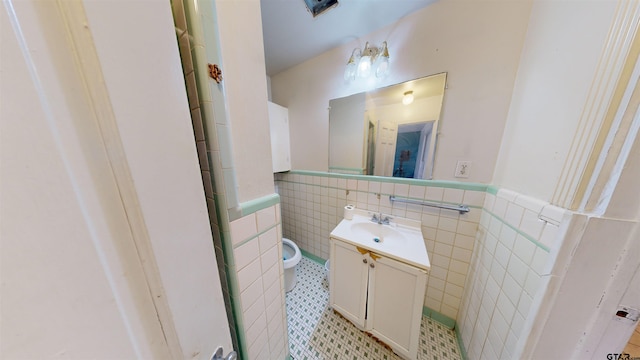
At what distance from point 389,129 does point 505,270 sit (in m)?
1.00

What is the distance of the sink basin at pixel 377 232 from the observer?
3.94ft

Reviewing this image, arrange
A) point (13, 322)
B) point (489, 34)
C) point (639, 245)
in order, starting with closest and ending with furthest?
1. point (13, 322)
2. point (639, 245)
3. point (489, 34)

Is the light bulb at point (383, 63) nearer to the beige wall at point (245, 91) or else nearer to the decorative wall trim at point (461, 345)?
the beige wall at point (245, 91)

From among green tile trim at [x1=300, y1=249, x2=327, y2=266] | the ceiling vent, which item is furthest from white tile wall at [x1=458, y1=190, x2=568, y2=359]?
the ceiling vent

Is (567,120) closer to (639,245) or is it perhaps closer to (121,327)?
(639,245)

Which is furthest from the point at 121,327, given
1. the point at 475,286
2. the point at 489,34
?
the point at 489,34

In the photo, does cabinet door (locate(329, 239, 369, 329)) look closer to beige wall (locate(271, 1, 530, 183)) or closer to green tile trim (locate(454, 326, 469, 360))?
green tile trim (locate(454, 326, 469, 360))

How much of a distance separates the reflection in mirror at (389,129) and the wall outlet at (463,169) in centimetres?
15

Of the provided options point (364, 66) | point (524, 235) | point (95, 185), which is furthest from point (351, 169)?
point (95, 185)

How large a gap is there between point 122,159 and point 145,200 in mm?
64

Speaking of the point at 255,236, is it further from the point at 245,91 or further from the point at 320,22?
the point at 320,22

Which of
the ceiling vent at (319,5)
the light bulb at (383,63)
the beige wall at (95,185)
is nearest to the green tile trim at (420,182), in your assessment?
the light bulb at (383,63)

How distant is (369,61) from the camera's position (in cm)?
120

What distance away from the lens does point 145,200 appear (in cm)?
Answer: 26
